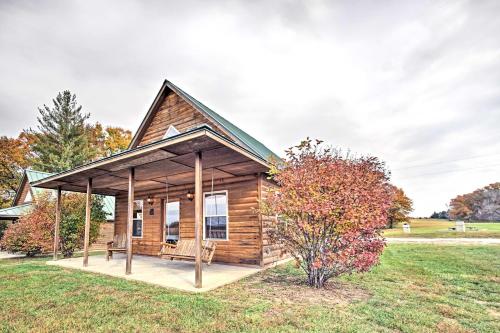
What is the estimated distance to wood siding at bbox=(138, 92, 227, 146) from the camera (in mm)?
10453

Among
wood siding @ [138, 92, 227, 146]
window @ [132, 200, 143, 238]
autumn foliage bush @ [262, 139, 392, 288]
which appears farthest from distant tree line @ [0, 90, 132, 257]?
autumn foliage bush @ [262, 139, 392, 288]

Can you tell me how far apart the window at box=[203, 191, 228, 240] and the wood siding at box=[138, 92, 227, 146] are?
9.57 ft

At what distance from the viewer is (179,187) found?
1005 cm

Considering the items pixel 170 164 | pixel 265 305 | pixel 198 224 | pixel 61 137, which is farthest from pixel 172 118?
pixel 61 137

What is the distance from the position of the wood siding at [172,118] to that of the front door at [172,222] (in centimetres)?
294

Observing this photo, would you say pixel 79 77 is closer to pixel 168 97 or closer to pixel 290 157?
pixel 168 97

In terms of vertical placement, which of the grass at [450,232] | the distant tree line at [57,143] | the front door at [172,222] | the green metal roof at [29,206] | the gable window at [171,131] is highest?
the distant tree line at [57,143]

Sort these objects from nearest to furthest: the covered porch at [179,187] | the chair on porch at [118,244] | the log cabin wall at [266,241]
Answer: the covered porch at [179,187]
the log cabin wall at [266,241]
the chair on porch at [118,244]

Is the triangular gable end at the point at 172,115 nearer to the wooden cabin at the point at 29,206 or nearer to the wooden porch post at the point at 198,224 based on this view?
the wooden porch post at the point at 198,224

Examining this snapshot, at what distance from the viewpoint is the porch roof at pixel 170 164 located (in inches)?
202

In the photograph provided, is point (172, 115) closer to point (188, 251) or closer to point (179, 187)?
point (179, 187)

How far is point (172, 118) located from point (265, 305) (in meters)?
8.83

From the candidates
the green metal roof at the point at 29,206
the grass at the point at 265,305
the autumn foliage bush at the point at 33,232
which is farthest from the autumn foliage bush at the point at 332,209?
the green metal roof at the point at 29,206

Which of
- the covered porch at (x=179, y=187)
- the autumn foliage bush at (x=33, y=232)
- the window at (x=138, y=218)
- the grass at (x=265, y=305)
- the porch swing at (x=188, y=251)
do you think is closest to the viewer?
the grass at (x=265, y=305)
